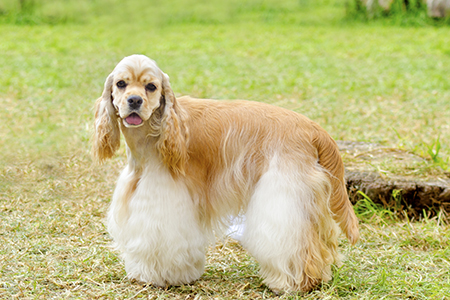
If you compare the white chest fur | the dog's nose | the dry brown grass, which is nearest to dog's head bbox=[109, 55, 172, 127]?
the dog's nose

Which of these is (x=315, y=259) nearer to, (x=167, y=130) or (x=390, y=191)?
(x=167, y=130)

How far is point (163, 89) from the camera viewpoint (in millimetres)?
3619

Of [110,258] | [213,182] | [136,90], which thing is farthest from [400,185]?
[136,90]

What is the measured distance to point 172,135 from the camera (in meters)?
3.52

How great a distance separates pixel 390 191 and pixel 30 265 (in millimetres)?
3228

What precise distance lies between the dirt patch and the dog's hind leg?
1592 mm

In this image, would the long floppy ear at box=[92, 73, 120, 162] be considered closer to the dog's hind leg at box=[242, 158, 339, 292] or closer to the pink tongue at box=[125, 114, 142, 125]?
the pink tongue at box=[125, 114, 142, 125]

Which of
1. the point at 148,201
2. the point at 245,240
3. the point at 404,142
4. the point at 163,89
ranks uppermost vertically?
the point at 163,89

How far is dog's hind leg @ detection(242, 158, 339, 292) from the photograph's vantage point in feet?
11.5

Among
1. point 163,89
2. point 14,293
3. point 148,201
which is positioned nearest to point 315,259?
point 148,201

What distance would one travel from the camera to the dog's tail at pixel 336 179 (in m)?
3.72

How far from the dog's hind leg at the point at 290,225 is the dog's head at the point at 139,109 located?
0.62 metres

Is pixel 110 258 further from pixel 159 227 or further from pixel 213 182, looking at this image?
pixel 213 182

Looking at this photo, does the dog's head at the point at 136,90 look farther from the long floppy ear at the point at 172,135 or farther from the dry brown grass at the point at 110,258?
the dry brown grass at the point at 110,258
